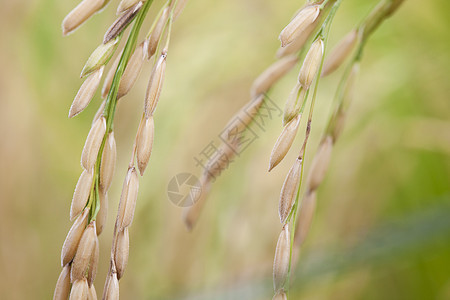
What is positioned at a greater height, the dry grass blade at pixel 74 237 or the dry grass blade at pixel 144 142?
the dry grass blade at pixel 144 142

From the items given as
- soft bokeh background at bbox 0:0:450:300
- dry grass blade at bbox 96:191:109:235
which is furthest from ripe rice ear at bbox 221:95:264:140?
soft bokeh background at bbox 0:0:450:300

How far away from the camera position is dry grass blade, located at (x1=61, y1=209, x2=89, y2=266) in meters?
0.32

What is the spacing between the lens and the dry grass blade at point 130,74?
338 millimetres

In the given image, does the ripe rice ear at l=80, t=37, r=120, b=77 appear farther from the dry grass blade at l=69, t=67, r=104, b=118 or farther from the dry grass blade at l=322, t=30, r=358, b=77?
the dry grass blade at l=322, t=30, r=358, b=77

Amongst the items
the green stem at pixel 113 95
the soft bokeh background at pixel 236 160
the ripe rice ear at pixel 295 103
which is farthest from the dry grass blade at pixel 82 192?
the soft bokeh background at pixel 236 160

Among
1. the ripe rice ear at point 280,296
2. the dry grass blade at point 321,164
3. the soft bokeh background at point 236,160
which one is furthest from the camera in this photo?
the soft bokeh background at point 236,160

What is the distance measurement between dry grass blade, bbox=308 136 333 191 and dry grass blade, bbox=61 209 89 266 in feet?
0.52

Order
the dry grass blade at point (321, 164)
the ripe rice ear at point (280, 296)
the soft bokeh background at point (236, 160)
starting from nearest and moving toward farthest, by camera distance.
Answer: the ripe rice ear at point (280, 296)
the dry grass blade at point (321, 164)
the soft bokeh background at point (236, 160)

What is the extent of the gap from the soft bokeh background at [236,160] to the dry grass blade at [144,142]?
462 mm

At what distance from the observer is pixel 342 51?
17.6 inches

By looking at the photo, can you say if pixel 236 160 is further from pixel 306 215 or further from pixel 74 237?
pixel 74 237

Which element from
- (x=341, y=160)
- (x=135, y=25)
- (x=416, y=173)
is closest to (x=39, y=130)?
(x=341, y=160)

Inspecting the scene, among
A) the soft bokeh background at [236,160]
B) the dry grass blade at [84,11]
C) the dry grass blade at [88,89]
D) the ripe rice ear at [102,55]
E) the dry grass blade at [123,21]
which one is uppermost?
the dry grass blade at [84,11]

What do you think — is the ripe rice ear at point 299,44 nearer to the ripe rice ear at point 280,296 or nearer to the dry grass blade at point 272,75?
the dry grass blade at point 272,75
